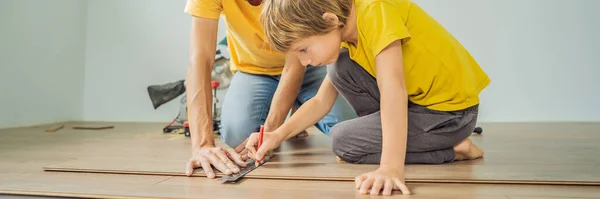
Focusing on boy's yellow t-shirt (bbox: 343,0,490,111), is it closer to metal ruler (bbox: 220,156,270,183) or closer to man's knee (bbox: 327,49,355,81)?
man's knee (bbox: 327,49,355,81)

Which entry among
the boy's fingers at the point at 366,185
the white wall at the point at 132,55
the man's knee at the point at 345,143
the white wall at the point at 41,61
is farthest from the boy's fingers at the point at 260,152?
the white wall at the point at 132,55

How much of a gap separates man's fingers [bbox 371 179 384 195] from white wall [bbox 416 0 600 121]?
8.04 feet

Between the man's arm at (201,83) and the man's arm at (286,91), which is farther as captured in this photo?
the man's arm at (286,91)

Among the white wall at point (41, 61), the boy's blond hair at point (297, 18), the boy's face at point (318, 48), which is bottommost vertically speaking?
the white wall at point (41, 61)

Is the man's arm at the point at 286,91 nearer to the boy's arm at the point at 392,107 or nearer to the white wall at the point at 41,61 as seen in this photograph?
the boy's arm at the point at 392,107

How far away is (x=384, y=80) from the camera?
3.75ft

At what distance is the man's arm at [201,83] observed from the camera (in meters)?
1.48

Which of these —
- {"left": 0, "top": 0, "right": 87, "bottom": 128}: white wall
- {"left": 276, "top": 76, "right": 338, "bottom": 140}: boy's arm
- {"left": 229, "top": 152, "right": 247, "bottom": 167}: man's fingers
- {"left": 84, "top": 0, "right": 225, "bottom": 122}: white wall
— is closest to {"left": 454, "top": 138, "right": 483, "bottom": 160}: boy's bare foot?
{"left": 276, "top": 76, "right": 338, "bottom": 140}: boy's arm

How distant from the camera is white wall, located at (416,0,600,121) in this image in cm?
314

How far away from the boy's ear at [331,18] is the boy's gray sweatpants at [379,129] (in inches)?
10.9

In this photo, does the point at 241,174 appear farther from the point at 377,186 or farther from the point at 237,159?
the point at 377,186

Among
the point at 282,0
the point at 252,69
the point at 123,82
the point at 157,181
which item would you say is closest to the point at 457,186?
the point at 282,0

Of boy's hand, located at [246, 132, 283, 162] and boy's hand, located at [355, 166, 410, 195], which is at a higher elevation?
boy's hand, located at [355, 166, 410, 195]

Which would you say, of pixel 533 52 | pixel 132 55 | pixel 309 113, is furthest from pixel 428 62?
pixel 132 55
